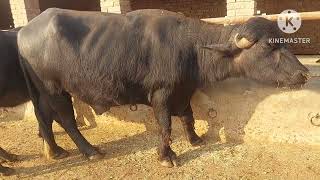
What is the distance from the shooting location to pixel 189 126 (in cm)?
472

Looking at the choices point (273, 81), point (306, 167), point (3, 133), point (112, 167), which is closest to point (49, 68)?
point (112, 167)

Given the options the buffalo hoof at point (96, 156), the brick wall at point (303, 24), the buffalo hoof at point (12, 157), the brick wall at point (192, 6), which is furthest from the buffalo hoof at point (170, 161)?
the brick wall at point (192, 6)

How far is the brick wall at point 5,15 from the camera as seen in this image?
1298 cm

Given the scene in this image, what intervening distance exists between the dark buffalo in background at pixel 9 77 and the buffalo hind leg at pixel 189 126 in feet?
6.79

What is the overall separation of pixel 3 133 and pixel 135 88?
104 inches

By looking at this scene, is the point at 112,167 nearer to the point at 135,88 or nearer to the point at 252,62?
the point at 135,88

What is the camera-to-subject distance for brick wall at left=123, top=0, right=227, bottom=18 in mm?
11352

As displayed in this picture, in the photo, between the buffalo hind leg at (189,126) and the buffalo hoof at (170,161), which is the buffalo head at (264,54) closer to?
the buffalo hind leg at (189,126)

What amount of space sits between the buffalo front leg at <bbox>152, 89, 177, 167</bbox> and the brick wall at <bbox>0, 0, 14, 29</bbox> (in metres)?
10.3

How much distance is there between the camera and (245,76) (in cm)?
420

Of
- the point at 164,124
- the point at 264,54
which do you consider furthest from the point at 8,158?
the point at 264,54

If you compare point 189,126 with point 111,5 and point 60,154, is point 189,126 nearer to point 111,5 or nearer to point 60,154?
point 60,154

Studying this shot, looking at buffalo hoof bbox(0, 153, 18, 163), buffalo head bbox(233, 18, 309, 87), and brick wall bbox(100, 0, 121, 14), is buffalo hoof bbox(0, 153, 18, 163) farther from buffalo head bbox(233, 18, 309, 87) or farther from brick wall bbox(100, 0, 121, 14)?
brick wall bbox(100, 0, 121, 14)

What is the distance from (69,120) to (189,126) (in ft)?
4.92
